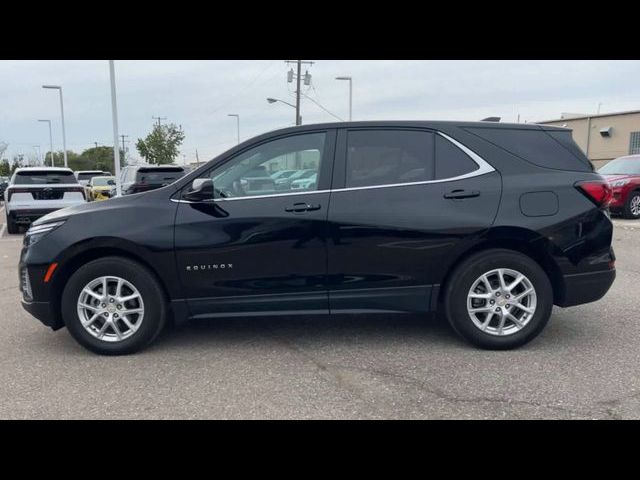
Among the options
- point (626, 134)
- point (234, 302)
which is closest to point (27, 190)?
point (234, 302)

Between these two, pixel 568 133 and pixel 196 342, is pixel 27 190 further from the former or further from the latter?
pixel 568 133

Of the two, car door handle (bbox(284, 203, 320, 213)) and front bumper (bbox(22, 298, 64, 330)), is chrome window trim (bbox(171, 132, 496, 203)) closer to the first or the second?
car door handle (bbox(284, 203, 320, 213))

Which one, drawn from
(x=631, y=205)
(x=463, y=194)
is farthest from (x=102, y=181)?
(x=463, y=194)

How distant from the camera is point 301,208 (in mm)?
3885

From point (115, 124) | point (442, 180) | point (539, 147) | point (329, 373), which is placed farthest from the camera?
point (115, 124)

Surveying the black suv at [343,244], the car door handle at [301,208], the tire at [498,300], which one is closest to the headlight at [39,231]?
the black suv at [343,244]

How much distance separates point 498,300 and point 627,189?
35.1 ft

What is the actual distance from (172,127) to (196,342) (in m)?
48.4

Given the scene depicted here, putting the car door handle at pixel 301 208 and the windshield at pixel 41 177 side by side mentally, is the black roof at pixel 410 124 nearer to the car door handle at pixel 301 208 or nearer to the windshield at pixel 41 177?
the car door handle at pixel 301 208

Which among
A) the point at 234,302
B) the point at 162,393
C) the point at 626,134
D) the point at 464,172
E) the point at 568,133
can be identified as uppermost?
the point at 626,134

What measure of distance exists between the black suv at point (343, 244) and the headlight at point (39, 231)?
11mm

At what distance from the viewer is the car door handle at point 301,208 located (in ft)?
12.7

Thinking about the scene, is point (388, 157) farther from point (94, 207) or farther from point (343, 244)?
point (94, 207)

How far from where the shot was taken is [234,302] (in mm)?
3949
